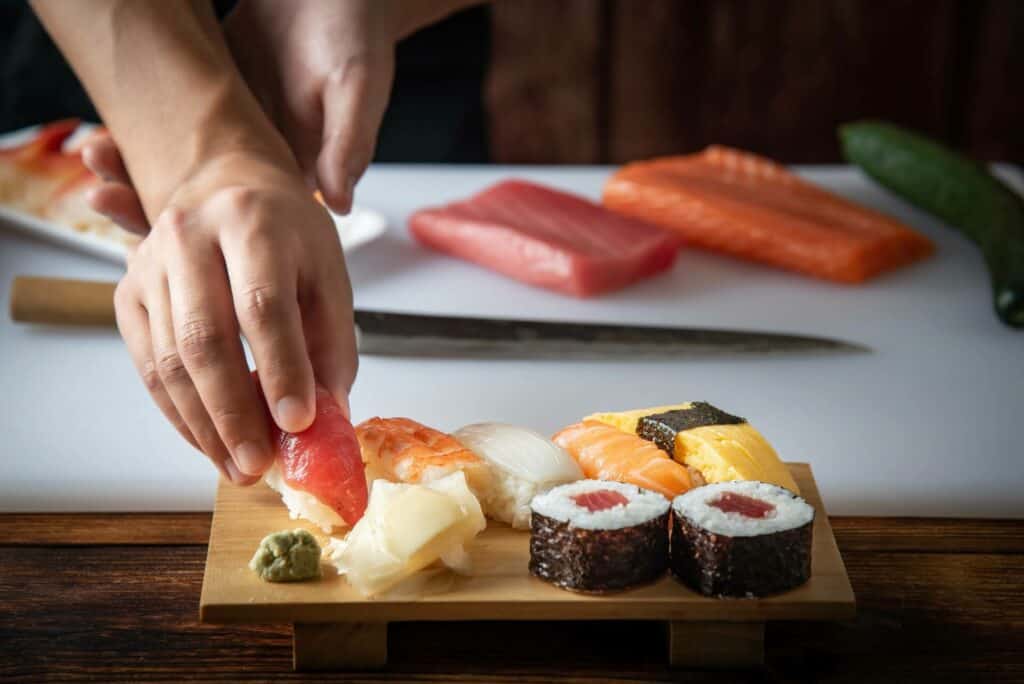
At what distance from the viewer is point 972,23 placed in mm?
4016

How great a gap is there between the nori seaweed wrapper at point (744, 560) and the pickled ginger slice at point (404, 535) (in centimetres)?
22

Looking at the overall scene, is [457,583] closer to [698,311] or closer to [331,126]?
[331,126]

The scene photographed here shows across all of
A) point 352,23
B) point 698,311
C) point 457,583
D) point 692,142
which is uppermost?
point 352,23

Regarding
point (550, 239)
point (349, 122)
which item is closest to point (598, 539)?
point (349, 122)

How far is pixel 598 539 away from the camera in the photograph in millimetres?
1221

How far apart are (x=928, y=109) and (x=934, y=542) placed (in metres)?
2.92

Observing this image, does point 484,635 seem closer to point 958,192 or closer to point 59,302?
point 59,302

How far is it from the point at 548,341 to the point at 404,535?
818mm

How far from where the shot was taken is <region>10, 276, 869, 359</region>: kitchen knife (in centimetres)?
200

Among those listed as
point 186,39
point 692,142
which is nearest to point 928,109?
point 692,142

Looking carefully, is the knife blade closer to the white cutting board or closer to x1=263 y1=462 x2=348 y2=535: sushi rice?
the white cutting board

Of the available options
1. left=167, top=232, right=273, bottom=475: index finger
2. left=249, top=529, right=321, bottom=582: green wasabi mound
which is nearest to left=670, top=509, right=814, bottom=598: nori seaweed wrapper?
left=249, top=529, right=321, bottom=582: green wasabi mound

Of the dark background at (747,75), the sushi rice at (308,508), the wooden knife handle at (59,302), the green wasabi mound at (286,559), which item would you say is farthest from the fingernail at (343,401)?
the dark background at (747,75)

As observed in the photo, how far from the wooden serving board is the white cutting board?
0.37m
